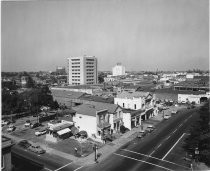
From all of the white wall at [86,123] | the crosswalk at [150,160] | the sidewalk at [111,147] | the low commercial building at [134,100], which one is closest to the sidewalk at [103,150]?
the sidewalk at [111,147]

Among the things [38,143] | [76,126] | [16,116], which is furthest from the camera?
[16,116]

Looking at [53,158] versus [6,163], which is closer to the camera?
[6,163]

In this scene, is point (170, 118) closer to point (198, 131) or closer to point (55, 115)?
point (198, 131)

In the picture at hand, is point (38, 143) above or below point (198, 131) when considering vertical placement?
below

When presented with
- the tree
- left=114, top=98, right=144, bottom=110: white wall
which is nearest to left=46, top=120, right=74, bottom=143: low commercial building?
left=114, top=98, right=144, bottom=110: white wall

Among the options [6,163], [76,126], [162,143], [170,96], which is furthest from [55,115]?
[170,96]

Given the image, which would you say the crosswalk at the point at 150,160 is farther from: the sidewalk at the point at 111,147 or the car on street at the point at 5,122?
the car on street at the point at 5,122

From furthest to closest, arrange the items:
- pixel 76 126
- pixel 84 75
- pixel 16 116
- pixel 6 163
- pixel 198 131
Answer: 1. pixel 84 75
2. pixel 16 116
3. pixel 76 126
4. pixel 198 131
5. pixel 6 163
